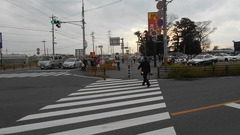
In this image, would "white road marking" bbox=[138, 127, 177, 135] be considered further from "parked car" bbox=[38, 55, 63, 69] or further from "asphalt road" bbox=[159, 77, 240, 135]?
"parked car" bbox=[38, 55, 63, 69]

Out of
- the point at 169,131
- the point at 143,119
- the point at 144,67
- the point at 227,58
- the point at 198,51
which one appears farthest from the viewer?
the point at 198,51

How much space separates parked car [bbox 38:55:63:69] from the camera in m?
29.4

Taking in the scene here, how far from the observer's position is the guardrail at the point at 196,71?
15.6 m

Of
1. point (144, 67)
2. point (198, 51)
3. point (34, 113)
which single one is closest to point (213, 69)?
point (144, 67)

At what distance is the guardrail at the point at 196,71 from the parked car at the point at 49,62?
792 inches

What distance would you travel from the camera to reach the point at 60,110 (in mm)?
6430

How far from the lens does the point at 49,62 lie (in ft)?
97.3

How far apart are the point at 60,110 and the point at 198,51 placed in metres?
64.3

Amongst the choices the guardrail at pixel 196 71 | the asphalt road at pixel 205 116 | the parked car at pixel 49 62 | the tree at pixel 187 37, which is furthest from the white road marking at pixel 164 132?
the tree at pixel 187 37

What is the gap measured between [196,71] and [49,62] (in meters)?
22.6

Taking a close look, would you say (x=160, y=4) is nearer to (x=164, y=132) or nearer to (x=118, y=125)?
(x=118, y=125)

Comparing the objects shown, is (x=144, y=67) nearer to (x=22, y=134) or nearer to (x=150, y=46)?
(x=22, y=134)

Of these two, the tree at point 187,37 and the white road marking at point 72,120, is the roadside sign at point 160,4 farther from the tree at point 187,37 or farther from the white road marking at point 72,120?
the tree at point 187,37

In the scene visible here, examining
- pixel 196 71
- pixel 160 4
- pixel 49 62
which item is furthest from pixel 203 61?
pixel 49 62
